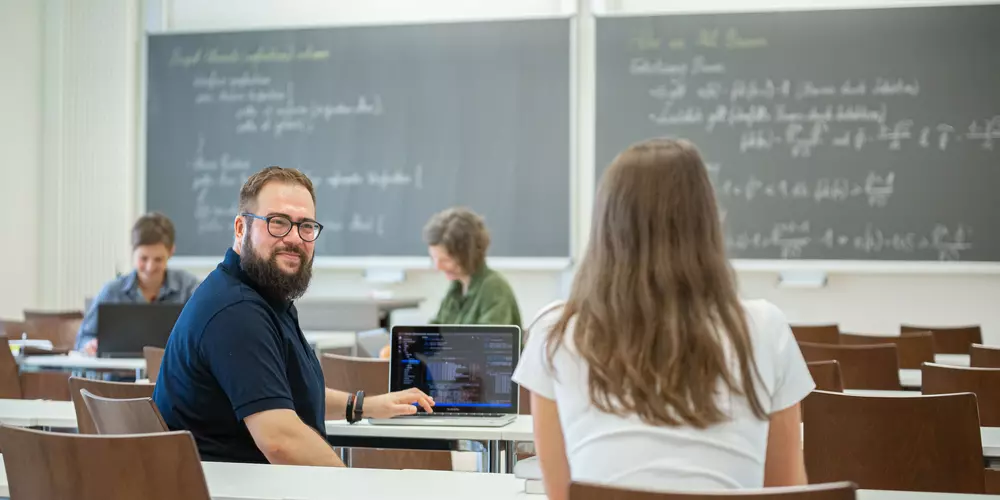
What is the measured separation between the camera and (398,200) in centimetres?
689

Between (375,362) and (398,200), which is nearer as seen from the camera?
(375,362)

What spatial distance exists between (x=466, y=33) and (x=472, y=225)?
8.51 feet

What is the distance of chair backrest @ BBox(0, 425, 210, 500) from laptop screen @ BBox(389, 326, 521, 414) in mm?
1293

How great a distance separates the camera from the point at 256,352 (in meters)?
2.20

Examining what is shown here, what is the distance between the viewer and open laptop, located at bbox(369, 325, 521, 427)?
2.89m

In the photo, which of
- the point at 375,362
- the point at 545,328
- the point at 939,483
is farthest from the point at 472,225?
the point at 545,328

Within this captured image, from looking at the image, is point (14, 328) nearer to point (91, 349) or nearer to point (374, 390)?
point (91, 349)

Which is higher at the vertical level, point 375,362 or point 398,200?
point 398,200

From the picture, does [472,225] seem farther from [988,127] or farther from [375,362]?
[988,127]

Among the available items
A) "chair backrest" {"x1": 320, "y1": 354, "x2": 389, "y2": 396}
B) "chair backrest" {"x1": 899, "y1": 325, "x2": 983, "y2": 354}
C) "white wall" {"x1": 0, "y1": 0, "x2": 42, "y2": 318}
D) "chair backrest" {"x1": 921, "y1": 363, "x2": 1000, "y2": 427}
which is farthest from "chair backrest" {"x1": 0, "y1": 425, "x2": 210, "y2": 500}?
"white wall" {"x1": 0, "y1": 0, "x2": 42, "y2": 318}

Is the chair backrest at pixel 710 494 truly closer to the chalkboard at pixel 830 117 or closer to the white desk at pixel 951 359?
the white desk at pixel 951 359

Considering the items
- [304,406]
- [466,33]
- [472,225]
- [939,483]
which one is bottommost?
[939,483]

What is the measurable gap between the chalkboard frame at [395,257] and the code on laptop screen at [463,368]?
3.71 meters

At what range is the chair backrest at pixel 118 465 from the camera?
1.63 m
